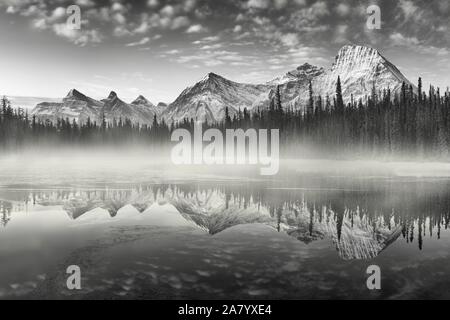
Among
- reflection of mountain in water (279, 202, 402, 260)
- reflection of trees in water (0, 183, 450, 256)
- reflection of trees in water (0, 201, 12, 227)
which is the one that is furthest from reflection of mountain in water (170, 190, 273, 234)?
reflection of trees in water (0, 201, 12, 227)

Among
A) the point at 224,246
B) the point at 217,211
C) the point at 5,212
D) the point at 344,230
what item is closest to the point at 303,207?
the point at 217,211

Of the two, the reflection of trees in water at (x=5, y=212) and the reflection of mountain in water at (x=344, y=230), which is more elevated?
the reflection of trees in water at (x=5, y=212)

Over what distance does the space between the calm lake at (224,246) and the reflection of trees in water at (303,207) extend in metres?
0.08

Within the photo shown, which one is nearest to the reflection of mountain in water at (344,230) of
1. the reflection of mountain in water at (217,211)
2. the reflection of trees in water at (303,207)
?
the reflection of trees in water at (303,207)

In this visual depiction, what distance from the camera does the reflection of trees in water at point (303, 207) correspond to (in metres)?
20.1

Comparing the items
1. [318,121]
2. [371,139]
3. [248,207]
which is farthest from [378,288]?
[318,121]

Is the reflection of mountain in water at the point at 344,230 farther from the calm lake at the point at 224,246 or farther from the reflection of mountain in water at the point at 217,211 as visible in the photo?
the reflection of mountain in water at the point at 217,211

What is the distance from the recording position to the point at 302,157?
12631 centimetres

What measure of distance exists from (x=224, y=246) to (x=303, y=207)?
1144 centimetres

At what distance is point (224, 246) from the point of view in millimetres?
17312

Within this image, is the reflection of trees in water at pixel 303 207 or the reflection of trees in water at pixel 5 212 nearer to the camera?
the reflection of trees in water at pixel 303 207

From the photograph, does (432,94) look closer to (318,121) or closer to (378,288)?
(318,121)
